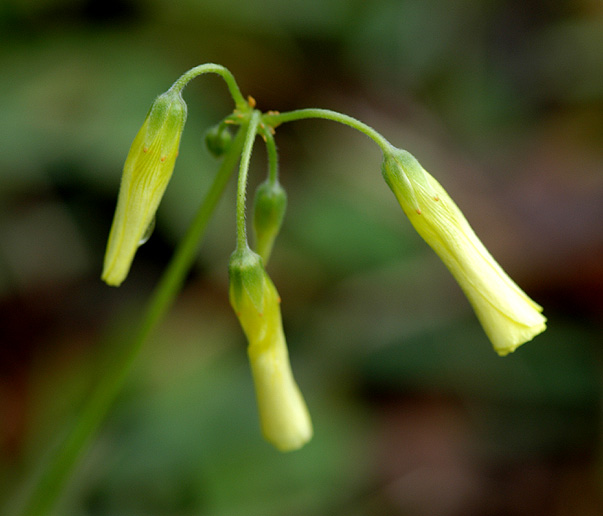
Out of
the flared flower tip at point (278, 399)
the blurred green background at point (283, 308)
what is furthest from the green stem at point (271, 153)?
the blurred green background at point (283, 308)

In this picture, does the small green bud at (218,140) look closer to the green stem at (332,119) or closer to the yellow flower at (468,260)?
the green stem at (332,119)

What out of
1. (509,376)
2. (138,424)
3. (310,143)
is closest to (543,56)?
(310,143)

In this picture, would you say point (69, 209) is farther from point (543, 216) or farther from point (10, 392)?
point (543, 216)

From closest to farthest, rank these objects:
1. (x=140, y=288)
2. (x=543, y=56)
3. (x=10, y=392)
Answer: (x=10, y=392) → (x=140, y=288) → (x=543, y=56)

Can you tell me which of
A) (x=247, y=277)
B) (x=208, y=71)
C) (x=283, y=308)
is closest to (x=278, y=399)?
(x=247, y=277)

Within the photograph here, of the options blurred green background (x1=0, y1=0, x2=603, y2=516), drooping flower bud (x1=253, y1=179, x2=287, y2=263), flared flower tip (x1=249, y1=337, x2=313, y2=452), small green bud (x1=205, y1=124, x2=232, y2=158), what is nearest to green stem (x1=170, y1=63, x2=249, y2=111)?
small green bud (x1=205, y1=124, x2=232, y2=158)

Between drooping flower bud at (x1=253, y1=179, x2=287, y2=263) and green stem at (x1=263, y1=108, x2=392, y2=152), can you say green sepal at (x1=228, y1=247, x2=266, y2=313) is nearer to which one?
drooping flower bud at (x1=253, y1=179, x2=287, y2=263)
